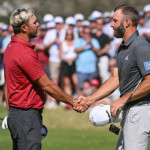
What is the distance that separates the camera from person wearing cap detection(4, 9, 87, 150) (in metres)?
7.06

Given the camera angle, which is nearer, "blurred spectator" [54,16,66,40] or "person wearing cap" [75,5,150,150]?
"person wearing cap" [75,5,150,150]

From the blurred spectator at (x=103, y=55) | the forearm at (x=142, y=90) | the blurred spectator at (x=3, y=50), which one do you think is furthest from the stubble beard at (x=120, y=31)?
the blurred spectator at (x=3, y=50)

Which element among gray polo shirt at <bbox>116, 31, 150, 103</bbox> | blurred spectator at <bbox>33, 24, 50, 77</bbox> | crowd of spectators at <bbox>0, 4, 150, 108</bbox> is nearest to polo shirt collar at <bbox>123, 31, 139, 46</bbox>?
gray polo shirt at <bbox>116, 31, 150, 103</bbox>

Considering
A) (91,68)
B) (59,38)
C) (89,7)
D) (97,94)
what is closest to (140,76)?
(97,94)

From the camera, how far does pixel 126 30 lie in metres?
7.27

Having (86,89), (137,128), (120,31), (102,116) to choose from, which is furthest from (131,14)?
(86,89)

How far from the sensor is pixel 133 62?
23.0 feet

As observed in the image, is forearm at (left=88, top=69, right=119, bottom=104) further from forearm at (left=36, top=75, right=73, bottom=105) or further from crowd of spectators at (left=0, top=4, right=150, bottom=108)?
crowd of spectators at (left=0, top=4, right=150, bottom=108)

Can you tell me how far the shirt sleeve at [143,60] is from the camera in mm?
6859

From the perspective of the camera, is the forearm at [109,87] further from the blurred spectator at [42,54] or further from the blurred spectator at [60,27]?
the blurred spectator at [60,27]

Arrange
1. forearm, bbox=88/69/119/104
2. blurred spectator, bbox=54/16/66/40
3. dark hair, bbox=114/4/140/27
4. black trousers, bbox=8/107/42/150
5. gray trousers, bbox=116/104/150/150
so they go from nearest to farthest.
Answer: gray trousers, bbox=116/104/150/150 → black trousers, bbox=8/107/42/150 → dark hair, bbox=114/4/140/27 → forearm, bbox=88/69/119/104 → blurred spectator, bbox=54/16/66/40

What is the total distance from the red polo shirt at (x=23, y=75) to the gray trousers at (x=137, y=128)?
120cm

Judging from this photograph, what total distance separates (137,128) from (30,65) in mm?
1614

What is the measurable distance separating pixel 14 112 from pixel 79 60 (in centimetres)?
892
